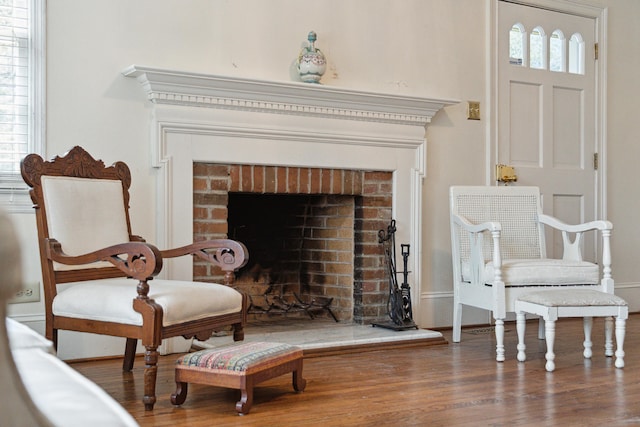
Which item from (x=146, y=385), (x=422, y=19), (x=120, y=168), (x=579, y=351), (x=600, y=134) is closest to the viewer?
(x=146, y=385)

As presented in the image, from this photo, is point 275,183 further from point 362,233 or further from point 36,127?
point 36,127

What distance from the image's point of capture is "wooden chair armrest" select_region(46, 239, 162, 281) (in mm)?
2680

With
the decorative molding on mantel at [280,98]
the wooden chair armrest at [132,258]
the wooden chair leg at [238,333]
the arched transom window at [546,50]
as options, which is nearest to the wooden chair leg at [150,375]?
the wooden chair armrest at [132,258]

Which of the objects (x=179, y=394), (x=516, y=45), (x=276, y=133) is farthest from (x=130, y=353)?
(x=516, y=45)

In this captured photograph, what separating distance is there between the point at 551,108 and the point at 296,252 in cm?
208

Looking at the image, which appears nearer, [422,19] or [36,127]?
[36,127]

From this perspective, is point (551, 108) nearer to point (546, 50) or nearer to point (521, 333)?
point (546, 50)

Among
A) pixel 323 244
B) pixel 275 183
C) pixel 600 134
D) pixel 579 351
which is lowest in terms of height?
pixel 579 351

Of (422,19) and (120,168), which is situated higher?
(422,19)

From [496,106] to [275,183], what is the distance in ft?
5.84

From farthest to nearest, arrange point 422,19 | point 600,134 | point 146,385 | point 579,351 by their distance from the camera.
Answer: point 600,134
point 422,19
point 579,351
point 146,385

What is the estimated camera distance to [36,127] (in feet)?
11.8

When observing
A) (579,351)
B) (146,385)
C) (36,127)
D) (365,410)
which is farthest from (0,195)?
(579,351)

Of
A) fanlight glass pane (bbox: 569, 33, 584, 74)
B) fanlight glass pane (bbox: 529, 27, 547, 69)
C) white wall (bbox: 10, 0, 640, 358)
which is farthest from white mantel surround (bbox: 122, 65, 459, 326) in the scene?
fanlight glass pane (bbox: 569, 33, 584, 74)
